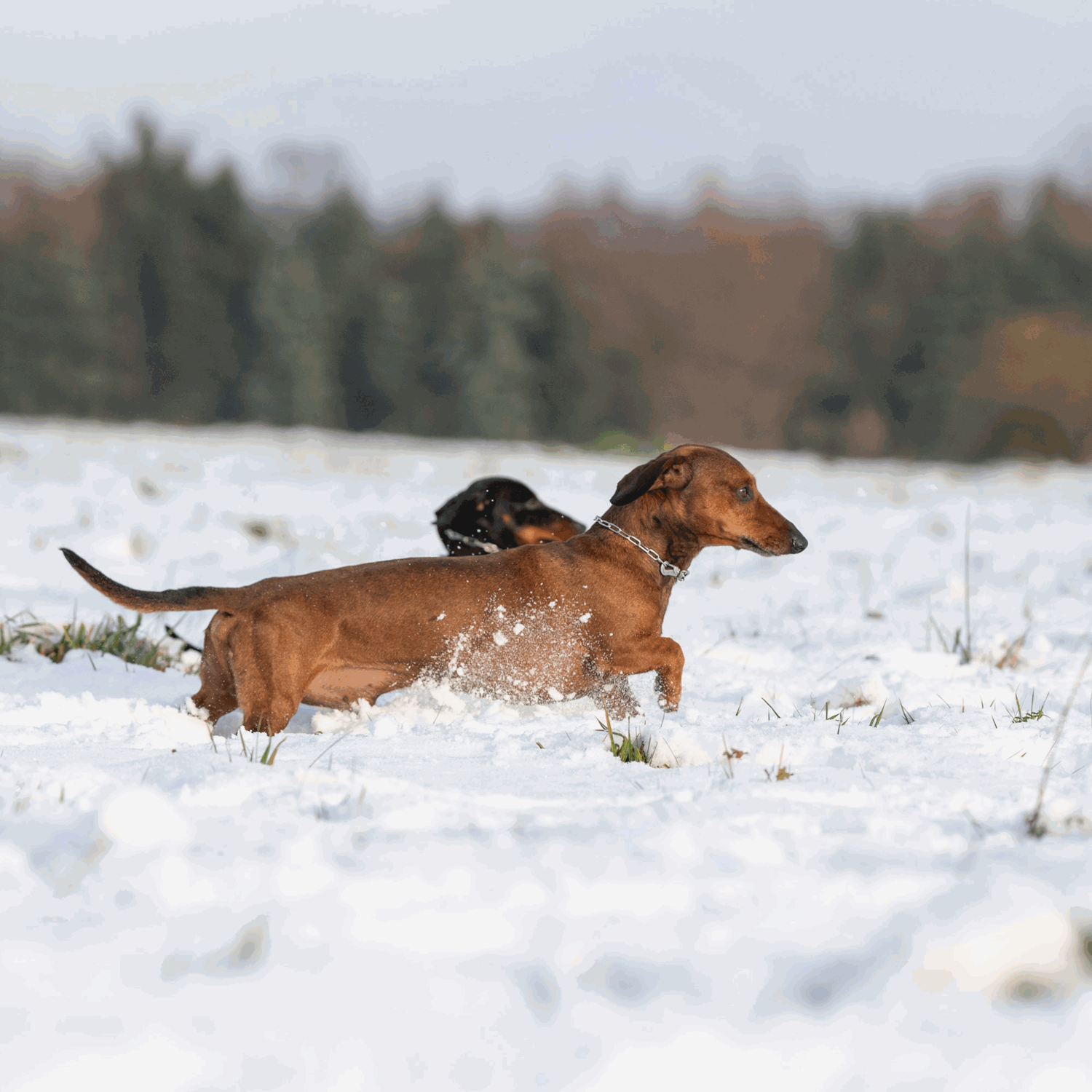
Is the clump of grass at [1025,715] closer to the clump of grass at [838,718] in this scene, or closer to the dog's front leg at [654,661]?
the clump of grass at [838,718]

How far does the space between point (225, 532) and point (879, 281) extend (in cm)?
2842

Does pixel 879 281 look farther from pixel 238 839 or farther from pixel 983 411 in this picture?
pixel 238 839

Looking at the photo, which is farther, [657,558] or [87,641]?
[87,641]

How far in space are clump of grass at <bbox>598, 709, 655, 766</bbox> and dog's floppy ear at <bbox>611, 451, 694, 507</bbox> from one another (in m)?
0.96

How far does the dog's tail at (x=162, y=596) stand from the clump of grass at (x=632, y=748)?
1277mm

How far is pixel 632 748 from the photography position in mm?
2650

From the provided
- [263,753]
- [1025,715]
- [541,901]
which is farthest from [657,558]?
[541,901]

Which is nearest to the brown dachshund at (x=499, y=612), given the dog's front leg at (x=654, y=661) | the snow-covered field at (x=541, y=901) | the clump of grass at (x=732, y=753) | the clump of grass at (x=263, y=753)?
the dog's front leg at (x=654, y=661)

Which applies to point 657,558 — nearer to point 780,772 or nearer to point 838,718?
point 838,718

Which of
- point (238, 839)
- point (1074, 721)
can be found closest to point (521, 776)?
point (238, 839)

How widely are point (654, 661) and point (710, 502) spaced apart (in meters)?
0.56

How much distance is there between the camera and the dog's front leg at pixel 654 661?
347cm

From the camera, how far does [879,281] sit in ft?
104

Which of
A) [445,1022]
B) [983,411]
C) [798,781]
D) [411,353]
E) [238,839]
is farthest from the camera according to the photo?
[411,353]
